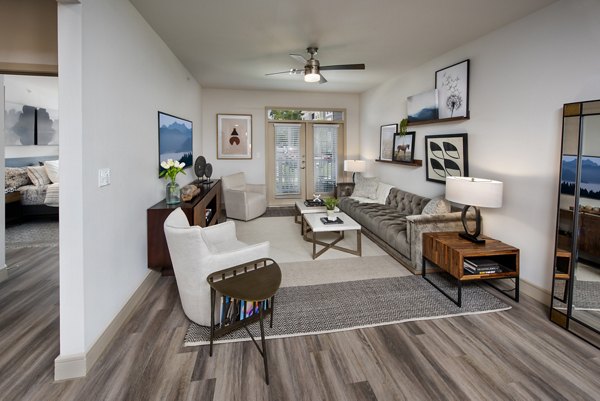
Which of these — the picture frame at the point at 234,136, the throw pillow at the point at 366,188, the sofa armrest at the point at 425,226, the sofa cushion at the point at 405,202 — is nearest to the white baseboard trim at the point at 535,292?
the sofa armrest at the point at 425,226

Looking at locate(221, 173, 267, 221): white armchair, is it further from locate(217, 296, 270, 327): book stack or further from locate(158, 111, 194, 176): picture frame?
locate(217, 296, 270, 327): book stack

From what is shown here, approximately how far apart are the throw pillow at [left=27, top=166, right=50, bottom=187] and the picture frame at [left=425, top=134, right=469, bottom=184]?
22.6 feet

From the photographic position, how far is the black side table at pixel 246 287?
1.81 m

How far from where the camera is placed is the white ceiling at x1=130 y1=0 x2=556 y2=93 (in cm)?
274

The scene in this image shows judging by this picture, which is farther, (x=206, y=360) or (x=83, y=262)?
(x=206, y=360)

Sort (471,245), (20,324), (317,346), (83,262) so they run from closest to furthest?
(83,262) → (317,346) → (20,324) → (471,245)

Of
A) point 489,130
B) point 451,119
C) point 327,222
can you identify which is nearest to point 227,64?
point 327,222

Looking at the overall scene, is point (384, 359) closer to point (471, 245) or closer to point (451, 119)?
point (471, 245)

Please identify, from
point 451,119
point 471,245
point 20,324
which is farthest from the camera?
point 451,119

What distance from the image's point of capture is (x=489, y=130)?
11.0 feet

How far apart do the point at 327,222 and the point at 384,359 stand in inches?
87.2

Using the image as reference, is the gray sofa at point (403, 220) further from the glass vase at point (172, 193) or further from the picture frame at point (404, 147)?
the glass vase at point (172, 193)

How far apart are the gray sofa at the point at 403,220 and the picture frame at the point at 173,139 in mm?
2913

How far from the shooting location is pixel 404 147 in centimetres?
520
